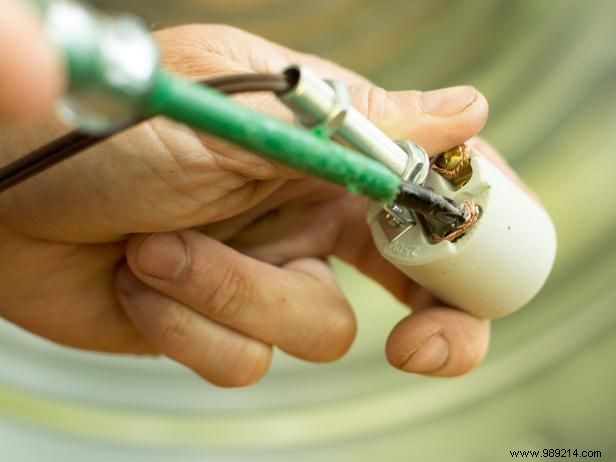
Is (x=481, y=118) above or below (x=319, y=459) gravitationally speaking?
above

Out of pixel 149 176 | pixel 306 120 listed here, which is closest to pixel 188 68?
pixel 149 176

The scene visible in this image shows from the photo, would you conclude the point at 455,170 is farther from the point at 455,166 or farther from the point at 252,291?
the point at 252,291

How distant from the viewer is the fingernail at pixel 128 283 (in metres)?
0.64

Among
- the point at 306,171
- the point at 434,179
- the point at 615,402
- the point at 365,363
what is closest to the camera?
the point at 306,171

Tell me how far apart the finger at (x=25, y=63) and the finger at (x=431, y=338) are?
400 mm

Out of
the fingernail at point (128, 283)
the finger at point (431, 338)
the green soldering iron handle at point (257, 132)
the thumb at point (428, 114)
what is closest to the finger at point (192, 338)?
the fingernail at point (128, 283)

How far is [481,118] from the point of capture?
539mm

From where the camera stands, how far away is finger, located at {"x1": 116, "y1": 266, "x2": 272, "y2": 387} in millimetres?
640

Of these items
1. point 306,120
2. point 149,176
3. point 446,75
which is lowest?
point 446,75

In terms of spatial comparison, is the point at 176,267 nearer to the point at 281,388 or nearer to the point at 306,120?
the point at 306,120

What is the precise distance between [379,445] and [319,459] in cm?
7

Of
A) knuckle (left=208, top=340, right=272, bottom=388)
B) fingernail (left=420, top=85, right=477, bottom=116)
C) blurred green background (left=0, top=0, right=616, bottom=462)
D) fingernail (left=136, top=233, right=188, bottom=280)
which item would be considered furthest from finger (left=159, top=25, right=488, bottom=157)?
blurred green background (left=0, top=0, right=616, bottom=462)

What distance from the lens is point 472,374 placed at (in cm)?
94

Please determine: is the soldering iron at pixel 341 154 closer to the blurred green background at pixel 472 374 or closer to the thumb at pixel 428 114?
the thumb at pixel 428 114
